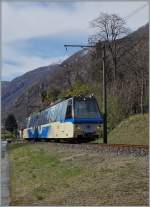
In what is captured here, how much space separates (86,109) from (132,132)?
1102 cm

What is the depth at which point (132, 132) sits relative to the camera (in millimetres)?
40938

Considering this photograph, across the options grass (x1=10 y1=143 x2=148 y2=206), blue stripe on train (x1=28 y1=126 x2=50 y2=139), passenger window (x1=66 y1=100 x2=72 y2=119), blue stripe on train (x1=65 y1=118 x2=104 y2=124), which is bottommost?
grass (x1=10 y1=143 x2=148 y2=206)

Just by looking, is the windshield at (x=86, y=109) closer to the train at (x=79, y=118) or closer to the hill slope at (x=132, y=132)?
the train at (x=79, y=118)

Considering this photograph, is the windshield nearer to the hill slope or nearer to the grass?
the hill slope

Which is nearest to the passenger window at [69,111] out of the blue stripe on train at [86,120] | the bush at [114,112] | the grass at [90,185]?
the blue stripe on train at [86,120]

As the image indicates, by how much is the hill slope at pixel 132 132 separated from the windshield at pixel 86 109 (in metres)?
7.42

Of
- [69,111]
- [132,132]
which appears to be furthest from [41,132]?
[69,111]

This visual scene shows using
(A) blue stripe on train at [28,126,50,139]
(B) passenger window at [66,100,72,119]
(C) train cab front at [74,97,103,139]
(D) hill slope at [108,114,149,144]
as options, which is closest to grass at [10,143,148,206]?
(C) train cab front at [74,97,103,139]

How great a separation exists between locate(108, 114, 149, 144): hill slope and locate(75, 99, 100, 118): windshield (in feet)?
24.3

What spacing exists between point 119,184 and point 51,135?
25.6 metres

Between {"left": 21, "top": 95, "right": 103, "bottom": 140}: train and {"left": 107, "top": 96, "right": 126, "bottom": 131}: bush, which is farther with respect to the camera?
{"left": 107, "top": 96, "right": 126, "bottom": 131}: bush

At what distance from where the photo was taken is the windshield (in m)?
30.3

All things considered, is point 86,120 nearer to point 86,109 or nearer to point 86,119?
point 86,119

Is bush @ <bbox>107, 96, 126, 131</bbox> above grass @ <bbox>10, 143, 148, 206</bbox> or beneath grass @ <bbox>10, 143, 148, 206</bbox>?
above
